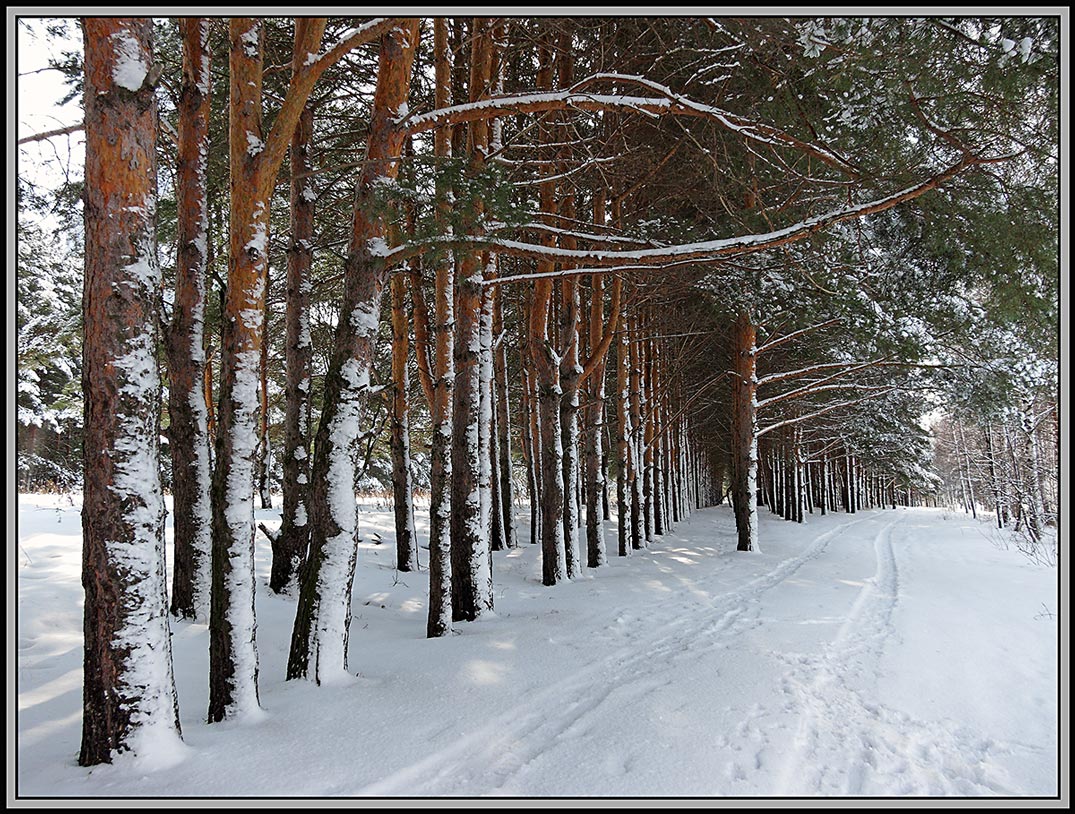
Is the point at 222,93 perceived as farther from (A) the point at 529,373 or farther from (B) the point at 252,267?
(A) the point at 529,373

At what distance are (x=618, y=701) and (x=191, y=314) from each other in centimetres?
517

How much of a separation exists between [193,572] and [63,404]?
1185cm

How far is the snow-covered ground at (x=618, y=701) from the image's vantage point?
329 cm

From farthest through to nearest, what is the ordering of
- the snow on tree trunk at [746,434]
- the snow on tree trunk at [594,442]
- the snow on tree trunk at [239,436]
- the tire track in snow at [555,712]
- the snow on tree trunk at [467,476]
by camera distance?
the snow on tree trunk at [746,434] < the snow on tree trunk at [594,442] < the snow on tree trunk at [467,476] < the snow on tree trunk at [239,436] < the tire track in snow at [555,712]

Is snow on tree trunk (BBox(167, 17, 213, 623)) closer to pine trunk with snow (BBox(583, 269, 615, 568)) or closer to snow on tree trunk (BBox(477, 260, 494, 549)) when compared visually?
snow on tree trunk (BBox(477, 260, 494, 549))

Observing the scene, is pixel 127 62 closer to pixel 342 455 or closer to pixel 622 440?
pixel 342 455

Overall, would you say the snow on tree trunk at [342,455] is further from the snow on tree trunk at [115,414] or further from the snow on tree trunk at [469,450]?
the snow on tree trunk at [469,450]

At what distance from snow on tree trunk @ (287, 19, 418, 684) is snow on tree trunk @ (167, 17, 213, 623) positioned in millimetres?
1770

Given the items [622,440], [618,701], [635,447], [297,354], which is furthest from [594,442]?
[618,701]

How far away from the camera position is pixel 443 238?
16.0 ft

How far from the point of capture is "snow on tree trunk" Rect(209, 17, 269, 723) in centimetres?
420

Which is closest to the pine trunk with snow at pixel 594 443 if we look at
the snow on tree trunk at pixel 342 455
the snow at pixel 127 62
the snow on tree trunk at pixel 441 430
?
the snow on tree trunk at pixel 441 430

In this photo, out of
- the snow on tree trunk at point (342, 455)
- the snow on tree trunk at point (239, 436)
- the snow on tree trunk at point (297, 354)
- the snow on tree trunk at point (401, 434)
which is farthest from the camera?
the snow on tree trunk at point (401, 434)

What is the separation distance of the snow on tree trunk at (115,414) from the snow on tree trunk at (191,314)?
2664mm
